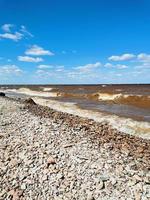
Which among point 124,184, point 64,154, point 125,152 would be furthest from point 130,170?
point 64,154

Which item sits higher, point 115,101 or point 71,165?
point 71,165

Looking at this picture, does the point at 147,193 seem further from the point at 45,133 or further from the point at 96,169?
the point at 45,133

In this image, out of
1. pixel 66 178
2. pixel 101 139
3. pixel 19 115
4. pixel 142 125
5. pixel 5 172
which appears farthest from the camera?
pixel 142 125

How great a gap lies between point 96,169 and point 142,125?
39.8 feet

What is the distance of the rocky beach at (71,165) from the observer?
769 centimetres

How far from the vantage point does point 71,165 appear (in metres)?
8.87

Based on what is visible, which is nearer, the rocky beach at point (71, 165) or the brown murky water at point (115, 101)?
the rocky beach at point (71, 165)

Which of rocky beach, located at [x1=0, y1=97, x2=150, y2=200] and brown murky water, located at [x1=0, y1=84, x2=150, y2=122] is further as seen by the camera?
brown murky water, located at [x1=0, y1=84, x2=150, y2=122]

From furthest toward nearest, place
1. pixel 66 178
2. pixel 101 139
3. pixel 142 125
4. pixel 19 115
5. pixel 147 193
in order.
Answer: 1. pixel 142 125
2. pixel 19 115
3. pixel 101 139
4. pixel 66 178
5. pixel 147 193

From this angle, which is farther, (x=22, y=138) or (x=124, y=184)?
(x=22, y=138)

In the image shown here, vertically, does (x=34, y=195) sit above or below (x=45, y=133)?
below

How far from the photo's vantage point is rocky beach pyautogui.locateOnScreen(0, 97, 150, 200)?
25.2ft

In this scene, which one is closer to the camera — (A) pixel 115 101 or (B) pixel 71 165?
(B) pixel 71 165

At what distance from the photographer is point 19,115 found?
15906mm
